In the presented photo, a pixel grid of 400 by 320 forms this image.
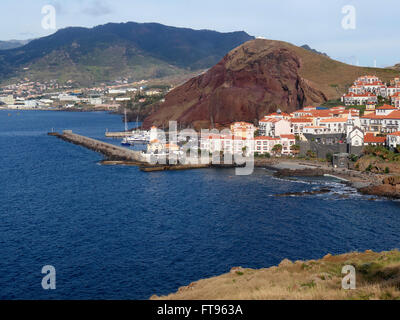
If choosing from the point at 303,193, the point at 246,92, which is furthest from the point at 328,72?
the point at 303,193

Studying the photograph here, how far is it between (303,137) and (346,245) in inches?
1762

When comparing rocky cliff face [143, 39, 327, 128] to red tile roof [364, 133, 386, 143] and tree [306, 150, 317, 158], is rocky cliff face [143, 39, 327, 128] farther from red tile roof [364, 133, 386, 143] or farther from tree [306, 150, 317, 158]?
red tile roof [364, 133, 386, 143]

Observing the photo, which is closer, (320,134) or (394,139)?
(394,139)

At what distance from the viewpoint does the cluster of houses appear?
8869 cm

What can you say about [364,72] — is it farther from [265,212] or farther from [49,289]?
[49,289]

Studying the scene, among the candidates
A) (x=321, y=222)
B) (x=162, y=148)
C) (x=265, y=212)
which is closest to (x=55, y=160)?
(x=162, y=148)

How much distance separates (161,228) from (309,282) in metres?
20.2

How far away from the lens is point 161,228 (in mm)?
37781

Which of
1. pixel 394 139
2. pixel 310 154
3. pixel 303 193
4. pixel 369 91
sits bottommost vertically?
pixel 303 193

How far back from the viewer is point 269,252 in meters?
31.7

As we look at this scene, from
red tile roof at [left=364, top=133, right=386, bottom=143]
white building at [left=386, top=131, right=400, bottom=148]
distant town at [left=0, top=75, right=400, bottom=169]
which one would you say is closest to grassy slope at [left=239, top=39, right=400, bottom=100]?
distant town at [left=0, top=75, right=400, bottom=169]

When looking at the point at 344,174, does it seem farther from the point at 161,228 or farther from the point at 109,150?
the point at 109,150

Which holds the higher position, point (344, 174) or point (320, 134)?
point (320, 134)

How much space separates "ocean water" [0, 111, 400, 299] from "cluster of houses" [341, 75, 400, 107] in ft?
128
